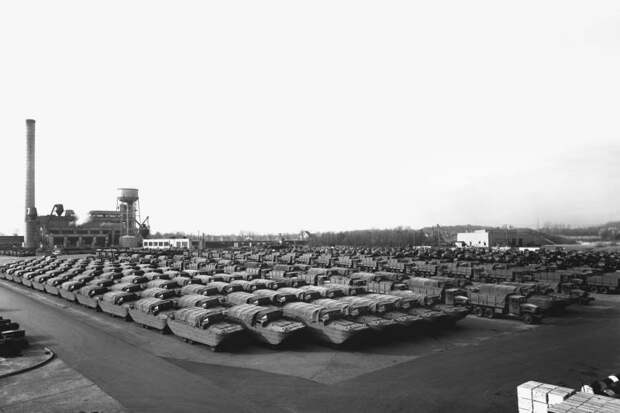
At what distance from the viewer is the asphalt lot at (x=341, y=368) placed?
52.9 feet

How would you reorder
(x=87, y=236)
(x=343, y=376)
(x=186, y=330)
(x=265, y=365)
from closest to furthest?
1. (x=343, y=376)
2. (x=265, y=365)
3. (x=186, y=330)
4. (x=87, y=236)

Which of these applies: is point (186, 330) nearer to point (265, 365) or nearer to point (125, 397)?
point (265, 365)

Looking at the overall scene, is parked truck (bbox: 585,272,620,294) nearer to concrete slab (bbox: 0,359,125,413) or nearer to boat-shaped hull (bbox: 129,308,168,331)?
boat-shaped hull (bbox: 129,308,168,331)

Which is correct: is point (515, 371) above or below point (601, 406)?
below

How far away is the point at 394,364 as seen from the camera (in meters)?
21.1

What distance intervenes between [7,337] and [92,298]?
44.9 feet

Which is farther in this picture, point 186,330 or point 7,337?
point 186,330

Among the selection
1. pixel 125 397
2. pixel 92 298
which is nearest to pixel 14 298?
pixel 92 298

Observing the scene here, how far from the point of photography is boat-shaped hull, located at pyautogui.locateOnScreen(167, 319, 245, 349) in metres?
22.8

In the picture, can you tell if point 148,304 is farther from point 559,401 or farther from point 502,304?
point 502,304

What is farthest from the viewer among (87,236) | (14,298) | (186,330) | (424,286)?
(87,236)

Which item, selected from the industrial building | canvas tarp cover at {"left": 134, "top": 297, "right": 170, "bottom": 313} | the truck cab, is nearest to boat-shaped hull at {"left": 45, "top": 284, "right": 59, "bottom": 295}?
canvas tarp cover at {"left": 134, "top": 297, "right": 170, "bottom": 313}

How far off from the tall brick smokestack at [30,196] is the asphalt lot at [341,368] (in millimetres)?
108357

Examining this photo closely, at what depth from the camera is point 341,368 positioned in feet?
67.4
